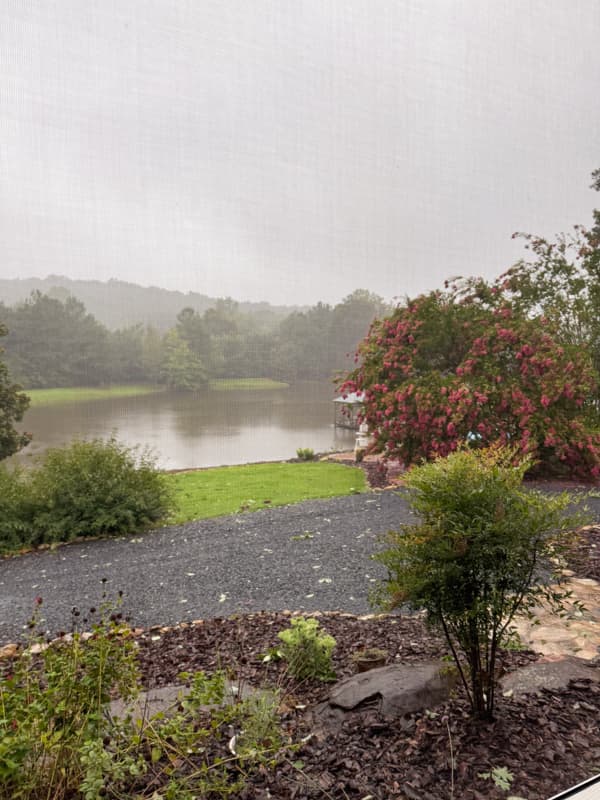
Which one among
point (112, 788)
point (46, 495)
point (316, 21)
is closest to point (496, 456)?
point (112, 788)

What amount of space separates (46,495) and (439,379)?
4.22 m

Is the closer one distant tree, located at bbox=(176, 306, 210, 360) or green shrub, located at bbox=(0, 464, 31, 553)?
green shrub, located at bbox=(0, 464, 31, 553)

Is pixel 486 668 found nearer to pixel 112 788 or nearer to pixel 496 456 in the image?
pixel 496 456

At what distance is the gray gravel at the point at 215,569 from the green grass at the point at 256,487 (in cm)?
95

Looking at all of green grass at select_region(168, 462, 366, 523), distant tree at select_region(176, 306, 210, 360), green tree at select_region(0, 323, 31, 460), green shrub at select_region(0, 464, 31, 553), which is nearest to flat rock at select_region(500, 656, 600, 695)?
green grass at select_region(168, 462, 366, 523)

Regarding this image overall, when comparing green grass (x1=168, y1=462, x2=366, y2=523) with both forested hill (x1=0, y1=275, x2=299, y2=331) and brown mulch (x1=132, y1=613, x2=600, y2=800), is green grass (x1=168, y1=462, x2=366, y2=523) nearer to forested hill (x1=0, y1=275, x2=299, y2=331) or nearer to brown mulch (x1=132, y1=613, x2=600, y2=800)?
brown mulch (x1=132, y1=613, x2=600, y2=800)

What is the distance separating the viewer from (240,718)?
1.47 metres

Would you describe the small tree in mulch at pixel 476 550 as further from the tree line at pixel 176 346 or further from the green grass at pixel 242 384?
the green grass at pixel 242 384

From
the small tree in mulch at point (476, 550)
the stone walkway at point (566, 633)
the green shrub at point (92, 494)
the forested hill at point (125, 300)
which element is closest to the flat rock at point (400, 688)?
the small tree in mulch at point (476, 550)

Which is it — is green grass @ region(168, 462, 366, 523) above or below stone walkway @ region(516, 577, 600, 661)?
below

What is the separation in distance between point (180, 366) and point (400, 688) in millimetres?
31322

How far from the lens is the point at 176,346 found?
33500 millimetres

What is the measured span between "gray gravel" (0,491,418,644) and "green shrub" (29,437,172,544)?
0.20 m

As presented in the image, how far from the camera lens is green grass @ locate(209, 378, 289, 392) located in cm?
3425
